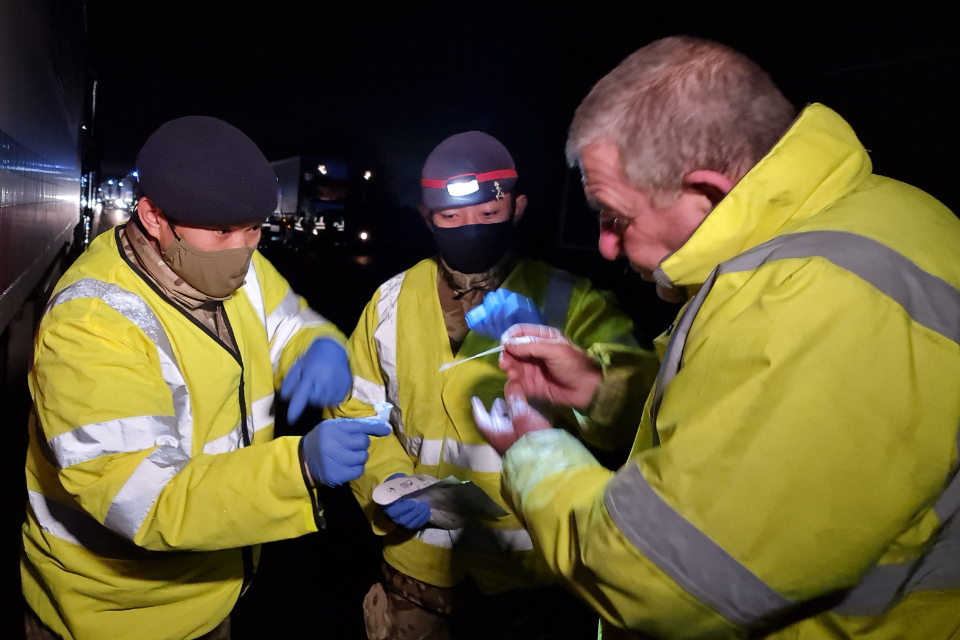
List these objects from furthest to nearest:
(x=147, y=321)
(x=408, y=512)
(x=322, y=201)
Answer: (x=322, y=201) → (x=408, y=512) → (x=147, y=321)

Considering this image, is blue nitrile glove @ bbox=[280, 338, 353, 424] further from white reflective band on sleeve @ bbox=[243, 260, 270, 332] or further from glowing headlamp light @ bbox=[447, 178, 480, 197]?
glowing headlamp light @ bbox=[447, 178, 480, 197]

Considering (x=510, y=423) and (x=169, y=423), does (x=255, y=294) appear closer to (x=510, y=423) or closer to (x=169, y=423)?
(x=169, y=423)

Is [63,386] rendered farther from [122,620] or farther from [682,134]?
[682,134]

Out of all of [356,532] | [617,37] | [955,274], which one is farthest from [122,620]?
[617,37]

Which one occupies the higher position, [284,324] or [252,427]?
[284,324]

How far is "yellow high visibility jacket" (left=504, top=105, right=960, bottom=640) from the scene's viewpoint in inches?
28.9

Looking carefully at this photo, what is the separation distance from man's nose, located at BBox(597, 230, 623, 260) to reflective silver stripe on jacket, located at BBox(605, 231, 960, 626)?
17.5 inches

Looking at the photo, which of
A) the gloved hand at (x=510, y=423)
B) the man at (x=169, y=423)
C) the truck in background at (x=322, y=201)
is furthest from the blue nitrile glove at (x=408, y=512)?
the truck in background at (x=322, y=201)

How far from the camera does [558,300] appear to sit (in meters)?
2.17

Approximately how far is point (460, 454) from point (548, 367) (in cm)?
59

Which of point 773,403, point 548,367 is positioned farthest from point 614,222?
point 773,403

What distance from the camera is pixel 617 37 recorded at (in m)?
6.27

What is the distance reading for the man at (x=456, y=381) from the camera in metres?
1.98

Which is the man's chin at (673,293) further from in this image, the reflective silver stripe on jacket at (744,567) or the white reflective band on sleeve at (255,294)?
the white reflective band on sleeve at (255,294)
